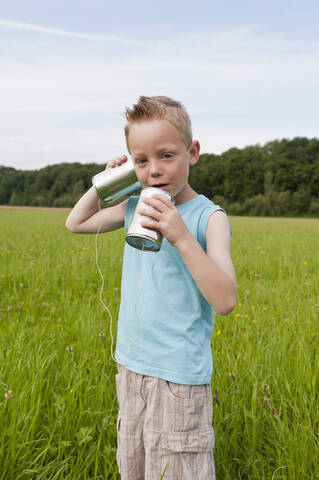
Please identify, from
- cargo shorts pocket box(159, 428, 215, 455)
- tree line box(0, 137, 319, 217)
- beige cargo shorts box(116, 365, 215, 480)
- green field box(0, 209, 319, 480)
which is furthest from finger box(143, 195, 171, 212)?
tree line box(0, 137, 319, 217)

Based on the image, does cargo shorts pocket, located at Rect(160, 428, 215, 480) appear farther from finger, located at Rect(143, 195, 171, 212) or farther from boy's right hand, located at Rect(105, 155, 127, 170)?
boy's right hand, located at Rect(105, 155, 127, 170)

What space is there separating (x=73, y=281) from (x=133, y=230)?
11.8 feet

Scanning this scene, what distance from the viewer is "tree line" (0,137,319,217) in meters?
54.7

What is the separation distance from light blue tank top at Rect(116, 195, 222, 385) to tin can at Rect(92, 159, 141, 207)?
0.68 ft

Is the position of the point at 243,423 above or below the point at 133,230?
below

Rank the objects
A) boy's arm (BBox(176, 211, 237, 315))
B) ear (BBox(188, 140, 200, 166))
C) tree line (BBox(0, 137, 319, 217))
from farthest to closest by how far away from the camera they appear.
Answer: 1. tree line (BBox(0, 137, 319, 217))
2. ear (BBox(188, 140, 200, 166))
3. boy's arm (BBox(176, 211, 237, 315))

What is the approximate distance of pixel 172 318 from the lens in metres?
1.36

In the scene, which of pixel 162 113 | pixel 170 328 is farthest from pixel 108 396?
pixel 162 113

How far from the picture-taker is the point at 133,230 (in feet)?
4.07

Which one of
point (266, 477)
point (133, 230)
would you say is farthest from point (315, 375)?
point (133, 230)

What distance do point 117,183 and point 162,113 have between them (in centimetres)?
32

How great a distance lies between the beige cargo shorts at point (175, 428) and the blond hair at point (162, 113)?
2.75ft

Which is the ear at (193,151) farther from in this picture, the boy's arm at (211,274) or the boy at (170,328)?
the boy's arm at (211,274)

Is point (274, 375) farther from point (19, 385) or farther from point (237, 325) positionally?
point (19, 385)
